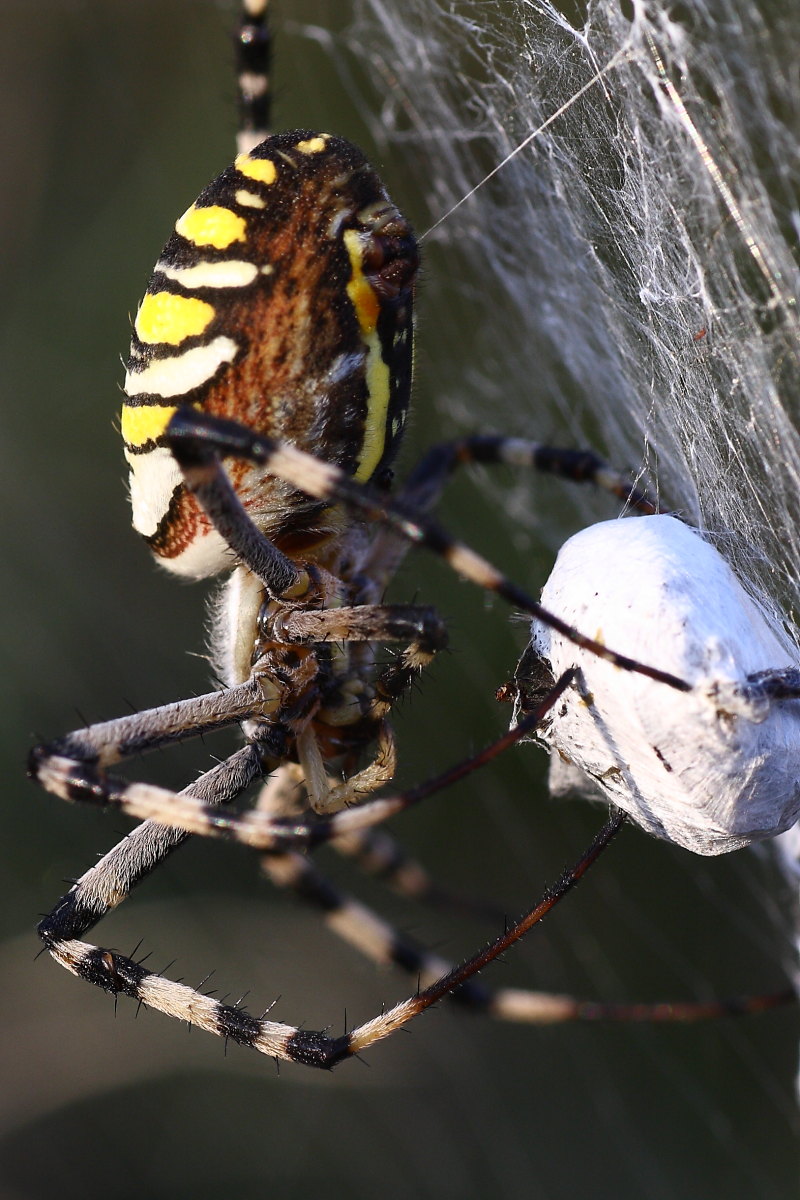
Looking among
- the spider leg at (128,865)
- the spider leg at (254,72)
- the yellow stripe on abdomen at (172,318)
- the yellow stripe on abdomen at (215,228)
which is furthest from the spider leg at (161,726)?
the spider leg at (254,72)

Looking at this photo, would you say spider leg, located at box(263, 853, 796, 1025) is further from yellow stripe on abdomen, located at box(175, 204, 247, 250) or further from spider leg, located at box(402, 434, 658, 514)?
yellow stripe on abdomen, located at box(175, 204, 247, 250)

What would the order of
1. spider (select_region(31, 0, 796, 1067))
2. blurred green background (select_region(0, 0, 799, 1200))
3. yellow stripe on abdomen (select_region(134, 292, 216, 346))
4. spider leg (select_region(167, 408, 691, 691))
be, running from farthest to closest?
1. blurred green background (select_region(0, 0, 799, 1200))
2. yellow stripe on abdomen (select_region(134, 292, 216, 346))
3. spider (select_region(31, 0, 796, 1067))
4. spider leg (select_region(167, 408, 691, 691))

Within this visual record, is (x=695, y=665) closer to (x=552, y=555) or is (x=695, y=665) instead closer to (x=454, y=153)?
(x=454, y=153)

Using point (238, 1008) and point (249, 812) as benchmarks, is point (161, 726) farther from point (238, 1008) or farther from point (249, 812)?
point (238, 1008)

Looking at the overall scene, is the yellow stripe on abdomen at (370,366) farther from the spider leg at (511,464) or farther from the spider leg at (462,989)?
the spider leg at (462,989)

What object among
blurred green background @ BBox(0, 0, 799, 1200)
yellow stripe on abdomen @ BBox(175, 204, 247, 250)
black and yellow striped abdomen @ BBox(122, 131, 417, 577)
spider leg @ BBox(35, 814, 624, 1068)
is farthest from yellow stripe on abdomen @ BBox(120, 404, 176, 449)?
blurred green background @ BBox(0, 0, 799, 1200)

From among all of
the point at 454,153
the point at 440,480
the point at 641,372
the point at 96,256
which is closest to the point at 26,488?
the point at 96,256
